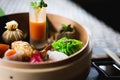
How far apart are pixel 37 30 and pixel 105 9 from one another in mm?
1563

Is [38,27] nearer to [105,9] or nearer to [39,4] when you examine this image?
[39,4]

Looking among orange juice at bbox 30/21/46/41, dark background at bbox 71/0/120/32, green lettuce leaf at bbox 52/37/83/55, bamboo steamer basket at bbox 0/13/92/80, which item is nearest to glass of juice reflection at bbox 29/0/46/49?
orange juice at bbox 30/21/46/41

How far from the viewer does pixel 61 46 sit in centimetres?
81

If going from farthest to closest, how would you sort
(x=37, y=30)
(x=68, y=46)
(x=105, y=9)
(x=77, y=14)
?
(x=105, y=9)
(x=77, y=14)
(x=37, y=30)
(x=68, y=46)

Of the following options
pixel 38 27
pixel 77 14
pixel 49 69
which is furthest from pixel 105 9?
pixel 49 69

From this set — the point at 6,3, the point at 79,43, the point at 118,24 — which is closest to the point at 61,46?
the point at 79,43

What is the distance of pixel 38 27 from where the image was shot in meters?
0.92

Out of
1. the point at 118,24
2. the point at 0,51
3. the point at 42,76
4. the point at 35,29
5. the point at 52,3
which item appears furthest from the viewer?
the point at 52,3

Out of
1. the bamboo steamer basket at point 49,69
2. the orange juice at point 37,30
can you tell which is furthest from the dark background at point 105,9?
the bamboo steamer basket at point 49,69

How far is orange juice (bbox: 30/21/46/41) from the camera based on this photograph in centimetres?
92

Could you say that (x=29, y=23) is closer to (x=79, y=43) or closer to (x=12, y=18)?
(x=12, y=18)

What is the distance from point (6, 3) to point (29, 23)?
1373 mm

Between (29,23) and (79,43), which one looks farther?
(29,23)

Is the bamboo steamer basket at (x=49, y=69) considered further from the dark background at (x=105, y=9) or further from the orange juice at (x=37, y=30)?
the dark background at (x=105, y=9)
